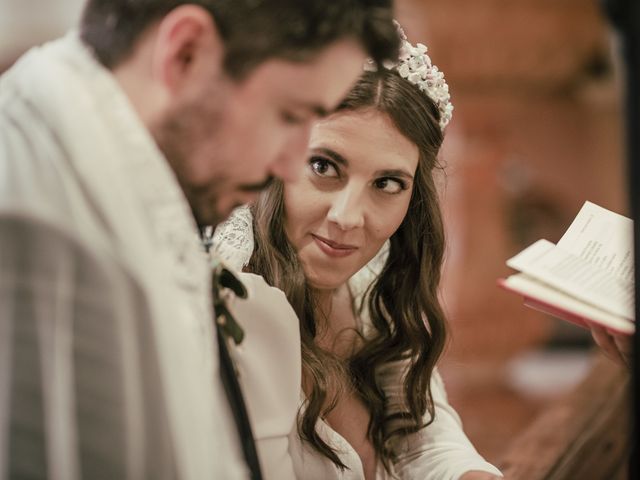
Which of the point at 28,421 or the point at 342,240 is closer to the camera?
the point at 28,421

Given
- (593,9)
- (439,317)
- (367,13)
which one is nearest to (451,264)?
(593,9)

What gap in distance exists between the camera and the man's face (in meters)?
0.98

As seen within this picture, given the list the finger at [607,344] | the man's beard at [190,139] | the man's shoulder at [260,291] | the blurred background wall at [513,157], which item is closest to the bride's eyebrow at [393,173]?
the man's shoulder at [260,291]

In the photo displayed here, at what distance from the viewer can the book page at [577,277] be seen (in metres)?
1.21

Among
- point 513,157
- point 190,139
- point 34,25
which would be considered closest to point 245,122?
point 190,139

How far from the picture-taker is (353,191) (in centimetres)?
149

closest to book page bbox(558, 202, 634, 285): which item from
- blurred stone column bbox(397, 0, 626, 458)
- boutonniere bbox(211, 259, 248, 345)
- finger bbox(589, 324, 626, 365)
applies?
finger bbox(589, 324, 626, 365)

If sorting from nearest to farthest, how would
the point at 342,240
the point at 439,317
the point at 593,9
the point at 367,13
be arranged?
the point at 367,13 < the point at 342,240 < the point at 439,317 < the point at 593,9

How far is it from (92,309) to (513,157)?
5783 mm

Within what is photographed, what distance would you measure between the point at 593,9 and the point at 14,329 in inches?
241

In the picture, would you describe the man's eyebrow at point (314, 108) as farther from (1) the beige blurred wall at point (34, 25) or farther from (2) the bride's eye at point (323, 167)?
(1) the beige blurred wall at point (34, 25)

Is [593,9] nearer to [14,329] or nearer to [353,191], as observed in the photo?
[353,191]

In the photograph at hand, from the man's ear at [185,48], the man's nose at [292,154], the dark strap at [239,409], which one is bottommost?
the dark strap at [239,409]

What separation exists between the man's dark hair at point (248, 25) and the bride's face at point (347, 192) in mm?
472
